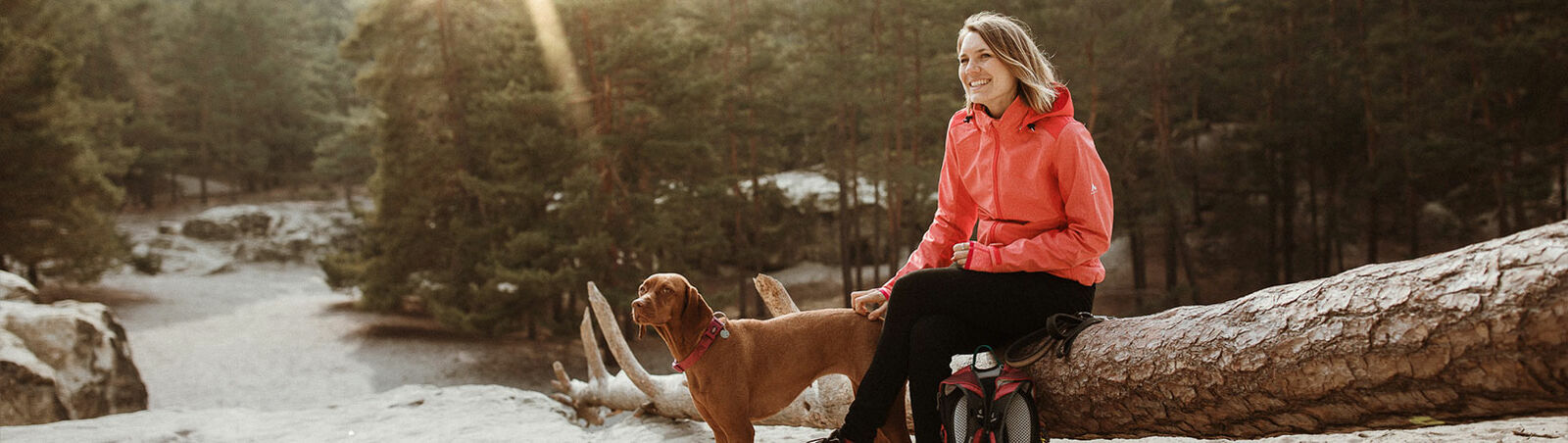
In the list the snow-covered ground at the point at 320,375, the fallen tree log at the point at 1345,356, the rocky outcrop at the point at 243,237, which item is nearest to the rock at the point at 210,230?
the rocky outcrop at the point at 243,237

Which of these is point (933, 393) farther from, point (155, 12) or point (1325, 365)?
point (155, 12)

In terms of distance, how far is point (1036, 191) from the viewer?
254 centimetres

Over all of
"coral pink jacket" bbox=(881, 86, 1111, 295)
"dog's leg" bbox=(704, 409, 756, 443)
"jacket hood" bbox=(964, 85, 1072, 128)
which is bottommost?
"dog's leg" bbox=(704, 409, 756, 443)

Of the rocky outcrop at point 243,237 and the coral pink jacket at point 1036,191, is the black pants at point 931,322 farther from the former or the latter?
the rocky outcrop at point 243,237

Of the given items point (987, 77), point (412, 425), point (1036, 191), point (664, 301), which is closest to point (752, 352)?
point (664, 301)

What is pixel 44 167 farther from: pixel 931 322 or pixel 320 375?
pixel 931 322

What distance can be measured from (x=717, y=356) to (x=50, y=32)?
22225 mm

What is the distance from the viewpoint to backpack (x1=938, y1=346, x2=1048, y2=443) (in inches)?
92.5

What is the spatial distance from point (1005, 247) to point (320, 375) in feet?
43.6

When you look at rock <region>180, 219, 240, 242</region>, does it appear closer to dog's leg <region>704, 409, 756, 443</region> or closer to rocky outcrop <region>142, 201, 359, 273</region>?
rocky outcrop <region>142, 201, 359, 273</region>

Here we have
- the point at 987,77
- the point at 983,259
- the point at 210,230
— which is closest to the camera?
the point at 983,259

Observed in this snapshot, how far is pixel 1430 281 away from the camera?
1.88 m

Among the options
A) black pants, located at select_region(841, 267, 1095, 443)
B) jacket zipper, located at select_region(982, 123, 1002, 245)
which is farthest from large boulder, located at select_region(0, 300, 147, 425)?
jacket zipper, located at select_region(982, 123, 1002, 245)

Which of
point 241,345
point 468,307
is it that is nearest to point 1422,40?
point 468,307
